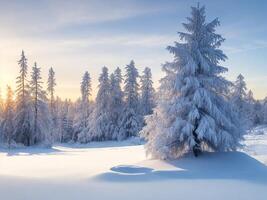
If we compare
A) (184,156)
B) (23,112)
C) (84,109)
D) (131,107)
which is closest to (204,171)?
(184,156)

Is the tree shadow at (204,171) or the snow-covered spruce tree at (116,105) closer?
the tree shadow at (204,171)

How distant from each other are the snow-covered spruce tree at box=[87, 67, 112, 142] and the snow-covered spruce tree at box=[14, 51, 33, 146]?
14722 mm

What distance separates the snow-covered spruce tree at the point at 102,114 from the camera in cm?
6369

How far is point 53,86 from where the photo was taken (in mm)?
78375

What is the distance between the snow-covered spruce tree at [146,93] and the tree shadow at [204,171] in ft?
159

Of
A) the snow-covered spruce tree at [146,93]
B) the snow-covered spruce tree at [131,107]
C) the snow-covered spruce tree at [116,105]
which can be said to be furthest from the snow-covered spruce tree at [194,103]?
the snow-covered spruce tree at [146,93]

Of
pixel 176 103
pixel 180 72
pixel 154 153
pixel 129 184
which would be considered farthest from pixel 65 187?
pixel 180 72

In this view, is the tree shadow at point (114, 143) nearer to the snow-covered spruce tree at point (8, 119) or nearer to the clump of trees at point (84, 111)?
the clump of trees at point (84, 111)

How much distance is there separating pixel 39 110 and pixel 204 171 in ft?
129

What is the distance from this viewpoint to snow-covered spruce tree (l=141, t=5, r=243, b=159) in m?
20.5

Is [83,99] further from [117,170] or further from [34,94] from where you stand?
[117,170]

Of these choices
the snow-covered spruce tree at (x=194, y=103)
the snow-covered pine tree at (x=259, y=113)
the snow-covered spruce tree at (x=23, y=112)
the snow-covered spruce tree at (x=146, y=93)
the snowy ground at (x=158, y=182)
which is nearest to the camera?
the snowy ground at (x=158, y=182)

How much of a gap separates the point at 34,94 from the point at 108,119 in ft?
51.6

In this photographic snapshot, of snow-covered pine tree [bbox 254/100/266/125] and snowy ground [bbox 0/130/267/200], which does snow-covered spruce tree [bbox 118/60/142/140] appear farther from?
snow-covered pine tree [bbox 254/100/266/125]
